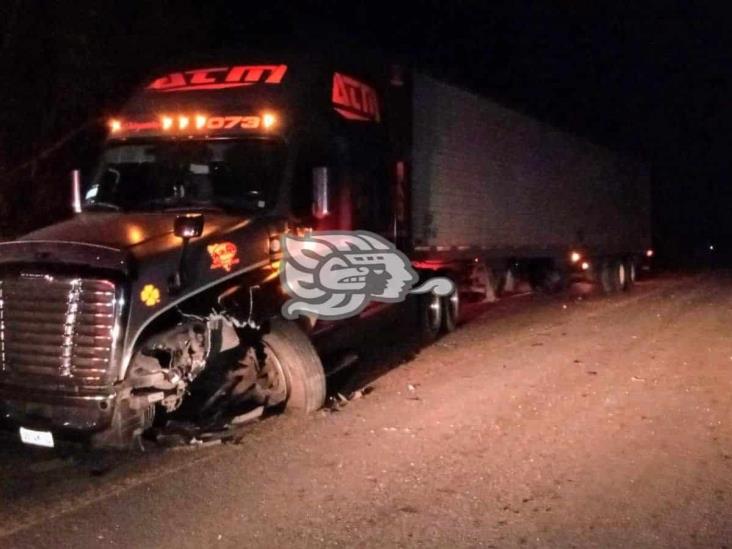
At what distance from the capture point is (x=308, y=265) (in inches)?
387

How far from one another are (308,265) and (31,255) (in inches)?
113

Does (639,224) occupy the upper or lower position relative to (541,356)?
upper

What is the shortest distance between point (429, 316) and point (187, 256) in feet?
21.1

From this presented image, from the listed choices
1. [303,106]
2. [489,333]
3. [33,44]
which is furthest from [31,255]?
[489,333]

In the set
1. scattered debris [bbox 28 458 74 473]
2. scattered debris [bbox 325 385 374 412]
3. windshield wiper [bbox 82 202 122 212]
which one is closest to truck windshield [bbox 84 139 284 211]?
windshield wiper [bbox 82 202 122 212]

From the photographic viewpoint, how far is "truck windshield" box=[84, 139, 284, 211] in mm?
9453

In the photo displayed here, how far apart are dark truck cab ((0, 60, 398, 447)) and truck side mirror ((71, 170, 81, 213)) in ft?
0.20

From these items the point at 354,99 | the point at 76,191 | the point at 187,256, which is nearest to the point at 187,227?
the point at 187,256

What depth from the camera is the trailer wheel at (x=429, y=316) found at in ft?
45.0

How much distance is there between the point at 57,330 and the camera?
7.82 metres

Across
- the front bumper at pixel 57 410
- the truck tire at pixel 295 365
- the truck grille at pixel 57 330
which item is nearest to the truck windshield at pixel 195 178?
the truck tire at pixel 295 365

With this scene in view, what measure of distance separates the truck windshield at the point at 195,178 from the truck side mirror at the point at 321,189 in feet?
1.27

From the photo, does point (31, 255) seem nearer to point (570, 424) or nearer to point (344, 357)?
point (344, 357)

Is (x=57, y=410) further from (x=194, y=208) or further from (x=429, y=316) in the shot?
(x=429, y=316)
